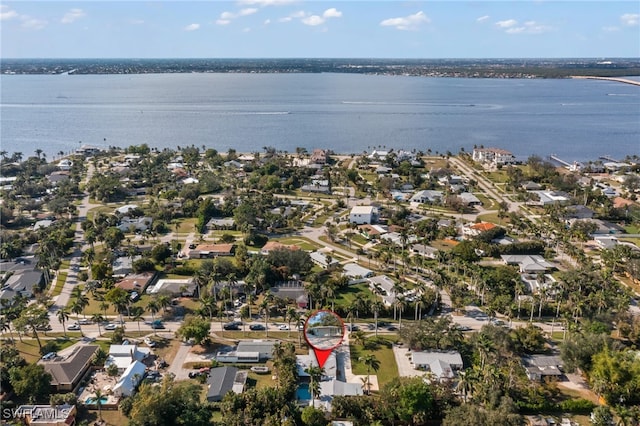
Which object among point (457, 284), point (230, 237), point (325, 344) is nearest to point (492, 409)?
point (325, 344)

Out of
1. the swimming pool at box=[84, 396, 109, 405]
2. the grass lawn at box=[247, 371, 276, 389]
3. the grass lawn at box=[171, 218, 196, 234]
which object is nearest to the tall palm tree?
the grass lawn at box=[247, 371, 276, 389]

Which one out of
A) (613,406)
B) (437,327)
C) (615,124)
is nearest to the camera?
(613,406)

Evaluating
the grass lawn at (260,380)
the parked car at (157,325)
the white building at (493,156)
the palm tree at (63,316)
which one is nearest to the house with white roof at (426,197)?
the white building at (493,156)

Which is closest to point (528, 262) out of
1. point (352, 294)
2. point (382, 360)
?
point (352, 294)

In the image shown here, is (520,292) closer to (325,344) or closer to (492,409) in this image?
(492,409)

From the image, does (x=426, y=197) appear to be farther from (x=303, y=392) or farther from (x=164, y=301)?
(x=303, y=392)

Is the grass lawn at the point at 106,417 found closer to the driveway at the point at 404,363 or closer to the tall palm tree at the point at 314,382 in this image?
the tall palm tree at the point at 314,382

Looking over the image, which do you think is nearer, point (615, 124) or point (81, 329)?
point (81, 329)
